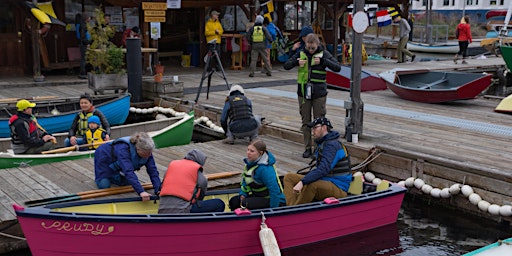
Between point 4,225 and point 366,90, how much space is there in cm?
1034

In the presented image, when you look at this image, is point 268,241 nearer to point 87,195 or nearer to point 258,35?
point 87,195

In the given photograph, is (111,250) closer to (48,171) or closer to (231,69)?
(48,171)

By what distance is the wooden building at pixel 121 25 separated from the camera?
1647 centimetres

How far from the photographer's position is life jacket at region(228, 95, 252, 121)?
9.45 metres

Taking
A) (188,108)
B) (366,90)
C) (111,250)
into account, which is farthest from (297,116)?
(111,250)

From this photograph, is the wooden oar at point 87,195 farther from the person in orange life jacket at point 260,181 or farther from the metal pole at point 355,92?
the metal pole at point 355,92

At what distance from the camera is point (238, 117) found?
31.4 ft

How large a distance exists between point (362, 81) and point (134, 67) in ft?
17.9

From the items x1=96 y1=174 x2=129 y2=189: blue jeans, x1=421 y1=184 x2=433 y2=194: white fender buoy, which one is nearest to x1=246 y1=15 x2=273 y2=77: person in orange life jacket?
x1=421 y1=184 x2=433 y2=194: white fender buoy

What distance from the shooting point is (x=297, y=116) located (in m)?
11.7

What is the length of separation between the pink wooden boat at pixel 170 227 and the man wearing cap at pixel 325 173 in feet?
0.72

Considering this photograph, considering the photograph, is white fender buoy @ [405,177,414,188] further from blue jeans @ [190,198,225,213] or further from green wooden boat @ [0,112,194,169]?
green wooden boat @ [0,112,194,169]

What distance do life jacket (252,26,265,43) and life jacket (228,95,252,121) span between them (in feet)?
23.8

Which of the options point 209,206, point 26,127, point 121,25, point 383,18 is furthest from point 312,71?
point 383,18
